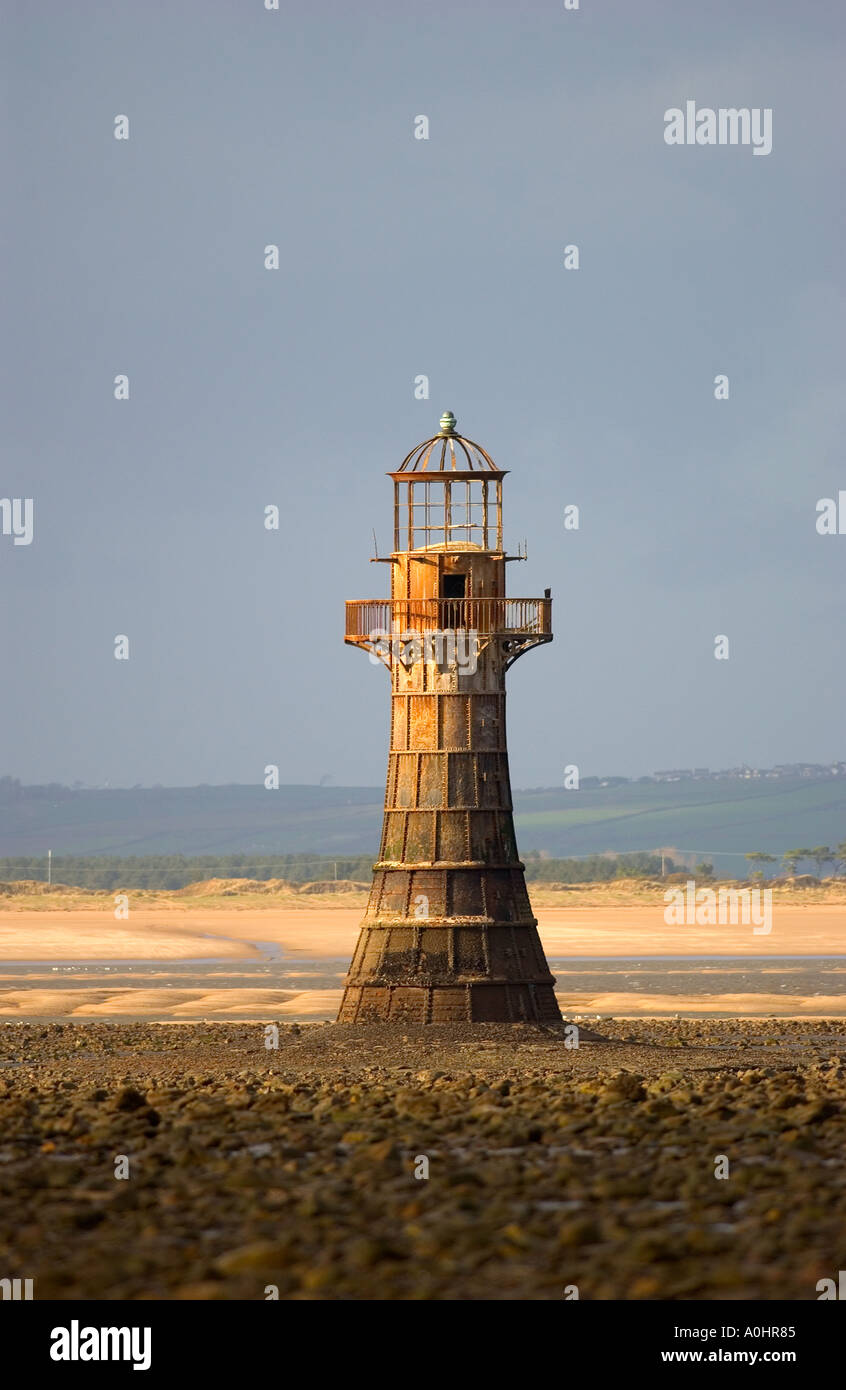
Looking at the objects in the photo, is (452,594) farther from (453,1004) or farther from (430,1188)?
(430,1188)

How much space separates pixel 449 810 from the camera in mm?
36250

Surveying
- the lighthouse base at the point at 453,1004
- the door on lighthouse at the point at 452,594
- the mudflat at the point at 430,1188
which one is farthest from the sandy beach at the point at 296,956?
the mudflat at the point at 430,1188

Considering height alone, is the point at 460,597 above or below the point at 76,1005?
above

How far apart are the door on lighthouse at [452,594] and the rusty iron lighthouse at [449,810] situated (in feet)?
0.08

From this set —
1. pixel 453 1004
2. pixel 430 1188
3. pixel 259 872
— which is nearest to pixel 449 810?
pixel 453 1004

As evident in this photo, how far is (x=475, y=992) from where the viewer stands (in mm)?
35938

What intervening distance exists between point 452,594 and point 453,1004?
6.74m

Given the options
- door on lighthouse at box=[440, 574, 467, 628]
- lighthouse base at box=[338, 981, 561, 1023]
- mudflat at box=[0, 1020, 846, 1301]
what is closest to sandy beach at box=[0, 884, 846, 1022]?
lighthouse base at box=[338, 981, 561, 1023]

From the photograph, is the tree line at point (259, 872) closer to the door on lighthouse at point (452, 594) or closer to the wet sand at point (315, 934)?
the wet sand at point (315, 934)

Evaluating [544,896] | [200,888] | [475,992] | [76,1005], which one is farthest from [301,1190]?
[200,888]

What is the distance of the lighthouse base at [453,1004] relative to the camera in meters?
35.9
